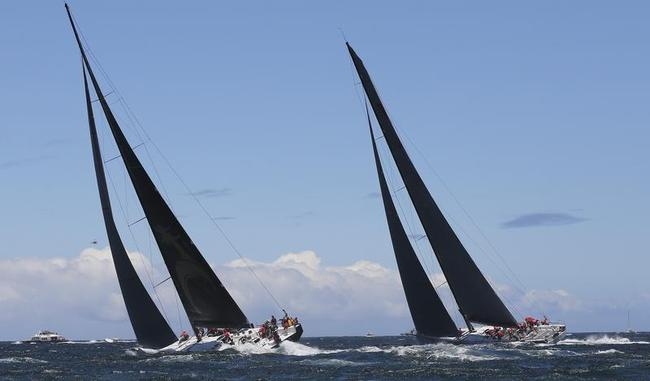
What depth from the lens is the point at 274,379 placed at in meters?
55.8

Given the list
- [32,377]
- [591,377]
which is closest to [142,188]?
[32,377]

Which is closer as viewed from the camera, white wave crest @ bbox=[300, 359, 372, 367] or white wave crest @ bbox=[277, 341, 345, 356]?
white wave crest @ bbox=[300, 359, 372, 367]

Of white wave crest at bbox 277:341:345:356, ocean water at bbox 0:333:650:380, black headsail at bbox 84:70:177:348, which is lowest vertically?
ocean water at bbox 0:333:650:380

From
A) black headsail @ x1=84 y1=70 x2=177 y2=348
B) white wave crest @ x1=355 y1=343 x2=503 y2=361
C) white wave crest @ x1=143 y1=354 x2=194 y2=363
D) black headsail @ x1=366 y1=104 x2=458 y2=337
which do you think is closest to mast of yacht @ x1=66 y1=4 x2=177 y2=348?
black headsail @ x1=84 y1=70 x2=177 y2=348

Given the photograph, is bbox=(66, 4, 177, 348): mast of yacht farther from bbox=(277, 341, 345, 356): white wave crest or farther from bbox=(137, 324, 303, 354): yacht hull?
bbox=(277, 341, 345, 356): white wave crest

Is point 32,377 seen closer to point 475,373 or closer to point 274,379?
point 274,379

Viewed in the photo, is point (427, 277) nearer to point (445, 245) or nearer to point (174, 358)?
point (445, 245)

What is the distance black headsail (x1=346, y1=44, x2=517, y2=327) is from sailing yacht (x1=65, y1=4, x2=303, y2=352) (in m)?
10.5

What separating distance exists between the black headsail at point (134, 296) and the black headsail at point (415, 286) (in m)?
15.6

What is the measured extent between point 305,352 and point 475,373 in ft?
72.1

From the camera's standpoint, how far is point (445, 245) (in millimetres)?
74062

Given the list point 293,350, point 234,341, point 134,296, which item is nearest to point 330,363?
point 234,341

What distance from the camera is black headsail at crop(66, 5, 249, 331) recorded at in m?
71.4

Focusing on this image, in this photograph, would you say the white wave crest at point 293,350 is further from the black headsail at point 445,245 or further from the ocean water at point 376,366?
the black headsail at point 445,245
